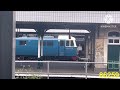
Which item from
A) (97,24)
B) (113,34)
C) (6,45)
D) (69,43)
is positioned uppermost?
(97,24)

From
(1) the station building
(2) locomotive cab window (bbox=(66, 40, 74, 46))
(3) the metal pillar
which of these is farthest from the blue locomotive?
(3) the metal pillar

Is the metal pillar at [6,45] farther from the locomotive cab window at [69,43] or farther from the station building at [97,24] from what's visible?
the locomotive cab window at [69,43]

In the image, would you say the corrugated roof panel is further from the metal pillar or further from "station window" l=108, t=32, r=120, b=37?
the metal pillar

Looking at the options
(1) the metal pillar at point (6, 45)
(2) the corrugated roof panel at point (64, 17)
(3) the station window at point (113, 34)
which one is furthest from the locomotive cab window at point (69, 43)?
(1) the metal pillar at point (6, 45)

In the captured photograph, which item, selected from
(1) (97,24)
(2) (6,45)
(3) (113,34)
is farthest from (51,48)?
(2) (6,45)

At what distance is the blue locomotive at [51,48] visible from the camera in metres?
26.2

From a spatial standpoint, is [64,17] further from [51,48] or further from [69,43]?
[69,43]

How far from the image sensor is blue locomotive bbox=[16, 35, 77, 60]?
26234 millimetres

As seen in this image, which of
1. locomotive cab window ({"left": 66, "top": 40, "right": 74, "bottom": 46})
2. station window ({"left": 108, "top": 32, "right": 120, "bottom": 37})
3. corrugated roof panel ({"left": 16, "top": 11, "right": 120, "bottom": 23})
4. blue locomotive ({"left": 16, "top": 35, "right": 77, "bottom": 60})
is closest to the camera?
corrugated roof panel ({"left": 16, "top": 11, "right": 120, "bottom": 23})

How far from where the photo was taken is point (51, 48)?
88.1ft

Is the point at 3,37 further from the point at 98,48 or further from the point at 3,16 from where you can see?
the point at 98,48

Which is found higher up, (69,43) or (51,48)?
(69,43)

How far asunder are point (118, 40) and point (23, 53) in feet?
31.8
